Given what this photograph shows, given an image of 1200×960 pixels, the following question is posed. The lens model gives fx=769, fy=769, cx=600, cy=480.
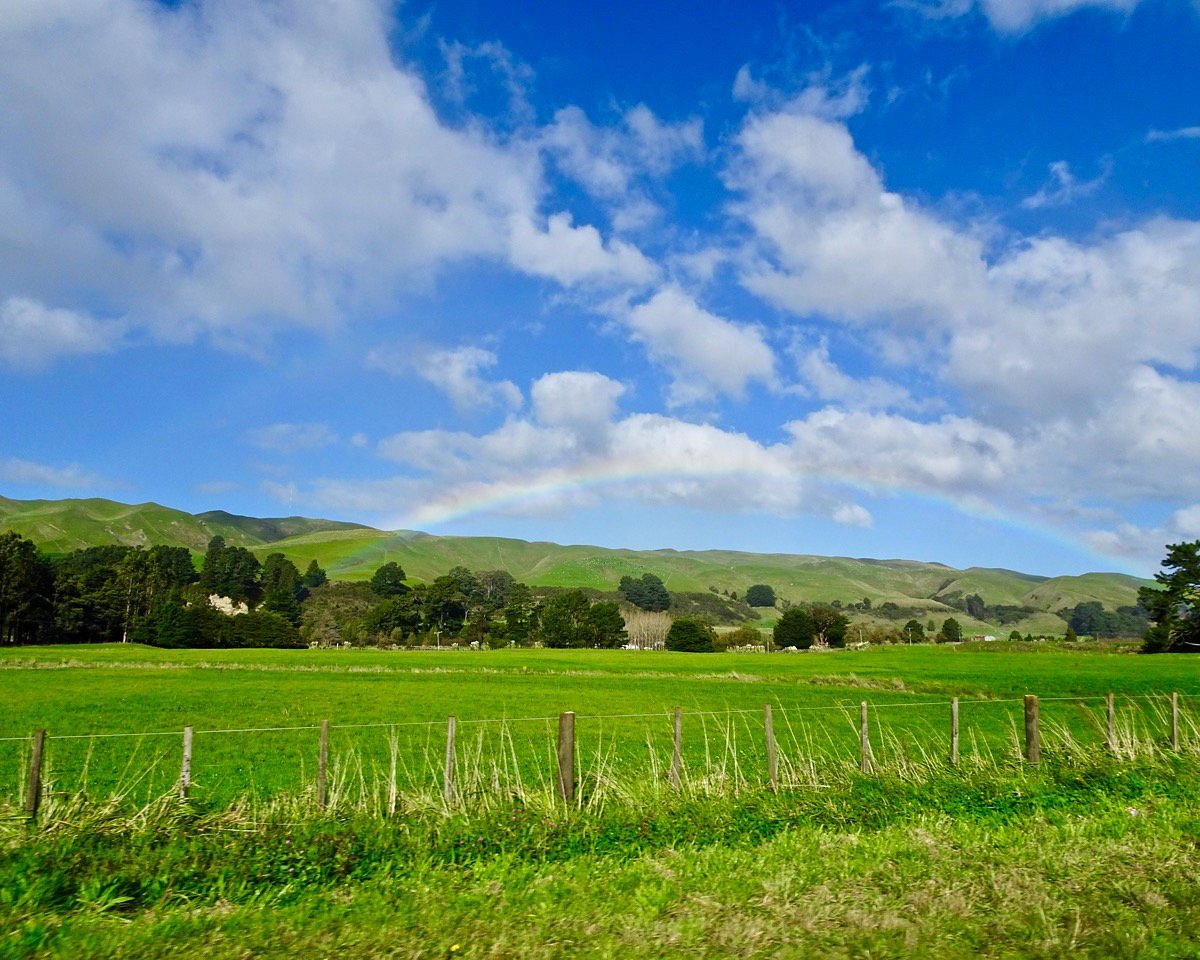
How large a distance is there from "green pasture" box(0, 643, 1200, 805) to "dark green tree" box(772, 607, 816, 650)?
72.5 m

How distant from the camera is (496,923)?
277 inches

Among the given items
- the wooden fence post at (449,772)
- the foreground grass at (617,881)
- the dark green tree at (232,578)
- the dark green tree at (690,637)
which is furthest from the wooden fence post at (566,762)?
the dark green tree at (232,578)

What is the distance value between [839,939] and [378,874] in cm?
509

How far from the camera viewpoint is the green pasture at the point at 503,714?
18719 mm

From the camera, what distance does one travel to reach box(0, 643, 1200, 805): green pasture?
61.4ft

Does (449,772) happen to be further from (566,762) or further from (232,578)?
(232,578)

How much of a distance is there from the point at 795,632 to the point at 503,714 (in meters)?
132

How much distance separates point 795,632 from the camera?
161m

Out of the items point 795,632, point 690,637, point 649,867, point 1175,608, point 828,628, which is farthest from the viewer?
point 828,628

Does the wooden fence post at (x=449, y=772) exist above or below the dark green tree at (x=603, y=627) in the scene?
above

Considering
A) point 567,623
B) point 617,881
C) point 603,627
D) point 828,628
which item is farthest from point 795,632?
point 617,881

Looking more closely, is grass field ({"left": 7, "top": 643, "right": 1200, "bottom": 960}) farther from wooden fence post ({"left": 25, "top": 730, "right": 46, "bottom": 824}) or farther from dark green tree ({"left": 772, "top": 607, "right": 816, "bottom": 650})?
dark green tree ({"left": 772, "top": 607, "right": 816, "bottom": 650})

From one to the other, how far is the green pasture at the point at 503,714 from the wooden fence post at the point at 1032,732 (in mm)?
322

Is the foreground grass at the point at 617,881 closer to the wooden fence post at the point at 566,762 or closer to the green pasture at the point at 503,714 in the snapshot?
the wooden fence post at the point at 566,762
